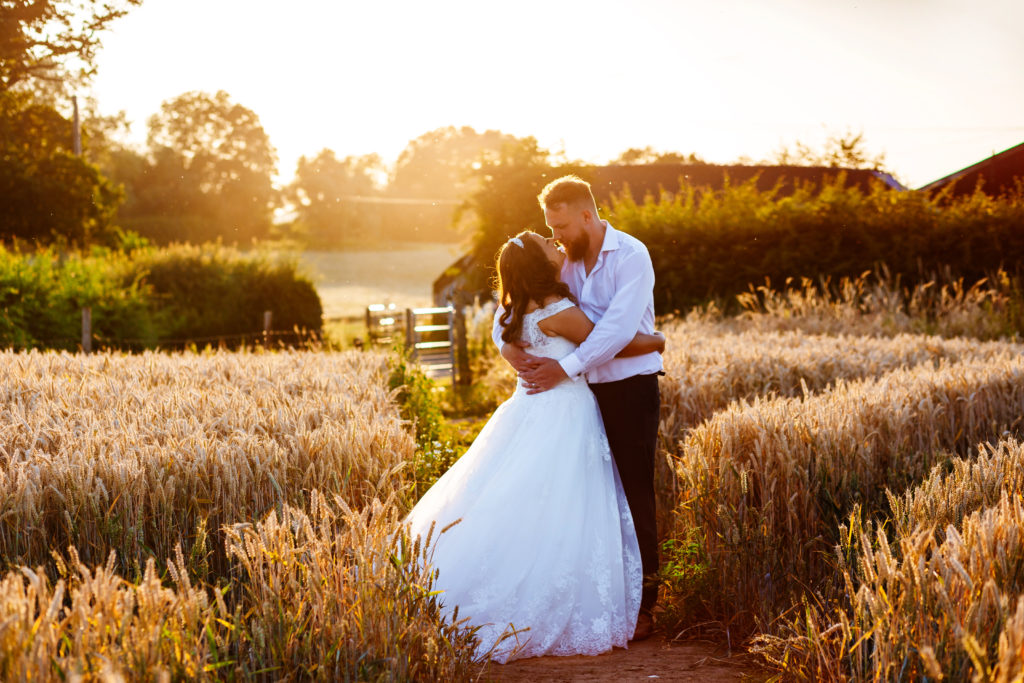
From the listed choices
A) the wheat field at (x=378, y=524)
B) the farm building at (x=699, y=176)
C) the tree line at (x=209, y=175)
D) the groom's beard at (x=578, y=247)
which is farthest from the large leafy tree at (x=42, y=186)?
the groom's beard at (x=578, y=247)

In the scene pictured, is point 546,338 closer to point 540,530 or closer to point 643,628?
point 540,530

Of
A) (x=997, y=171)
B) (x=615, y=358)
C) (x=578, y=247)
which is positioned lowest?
(x=615, y=358)

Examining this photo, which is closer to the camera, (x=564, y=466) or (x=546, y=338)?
(x=564, y=466)

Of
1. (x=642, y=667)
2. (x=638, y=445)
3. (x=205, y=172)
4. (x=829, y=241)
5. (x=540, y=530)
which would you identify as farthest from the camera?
(x=205, y=172)

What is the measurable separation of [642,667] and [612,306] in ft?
5.89

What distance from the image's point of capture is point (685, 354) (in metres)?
8.35

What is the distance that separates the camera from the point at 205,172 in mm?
64812

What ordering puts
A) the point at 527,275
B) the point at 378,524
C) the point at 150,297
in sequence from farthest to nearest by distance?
the point at 150,297 → the point at 527,275 → the point at 378,524

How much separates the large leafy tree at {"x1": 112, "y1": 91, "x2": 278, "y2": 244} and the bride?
57624mm

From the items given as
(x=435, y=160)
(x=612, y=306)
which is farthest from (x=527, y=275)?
(x=435, y=160)

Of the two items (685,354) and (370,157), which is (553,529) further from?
(370,157)

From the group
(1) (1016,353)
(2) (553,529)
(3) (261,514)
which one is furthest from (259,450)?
(1) (1016,353)

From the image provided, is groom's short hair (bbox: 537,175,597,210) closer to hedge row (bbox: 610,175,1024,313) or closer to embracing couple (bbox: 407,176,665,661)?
embracing couple (bbox: 407,176,665,661)

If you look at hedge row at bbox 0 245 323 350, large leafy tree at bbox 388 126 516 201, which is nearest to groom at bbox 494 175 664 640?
hedge row at bbox 0 245 323 350
